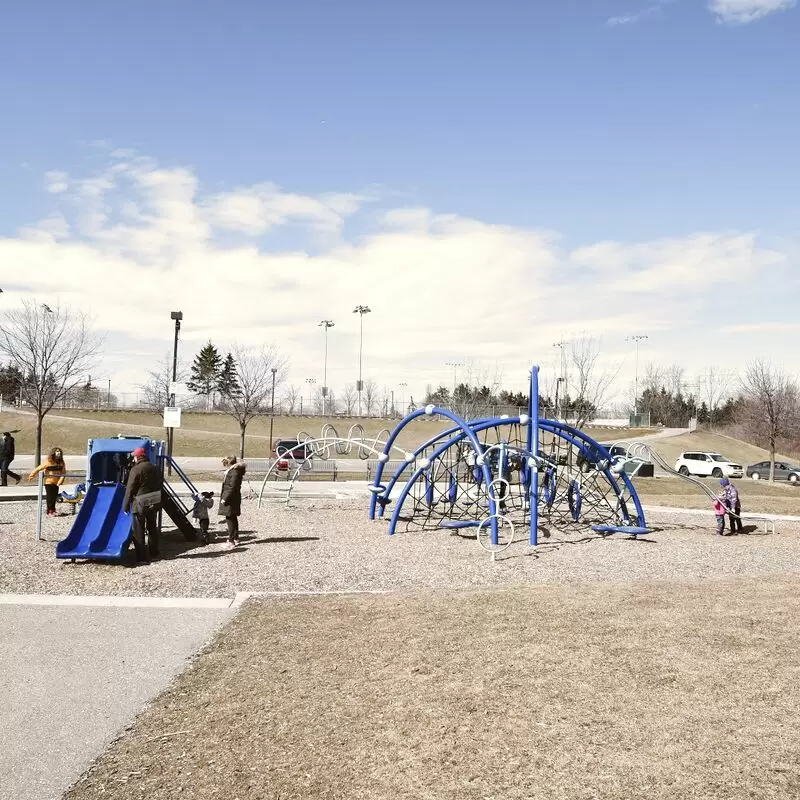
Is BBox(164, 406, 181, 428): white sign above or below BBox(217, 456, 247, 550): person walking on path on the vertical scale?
above

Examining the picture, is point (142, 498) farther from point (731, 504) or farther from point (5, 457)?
point (5, 457)

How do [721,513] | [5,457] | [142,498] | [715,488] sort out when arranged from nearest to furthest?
[142,498], [721,513], [5,457], [715,488]

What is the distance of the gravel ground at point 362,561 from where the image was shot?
421 inches

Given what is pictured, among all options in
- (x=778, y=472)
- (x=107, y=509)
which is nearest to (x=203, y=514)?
(x=107, y=509)

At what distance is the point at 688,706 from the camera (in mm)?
5723

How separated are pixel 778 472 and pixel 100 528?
36074 millimetres

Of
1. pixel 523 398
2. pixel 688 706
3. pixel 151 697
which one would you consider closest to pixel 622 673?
pixel 688 706

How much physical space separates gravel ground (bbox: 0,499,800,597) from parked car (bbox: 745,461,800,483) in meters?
24.3

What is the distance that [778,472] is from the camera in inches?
1542

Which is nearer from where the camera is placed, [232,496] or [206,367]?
[232,496]

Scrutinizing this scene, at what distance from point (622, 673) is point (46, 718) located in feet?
14.8

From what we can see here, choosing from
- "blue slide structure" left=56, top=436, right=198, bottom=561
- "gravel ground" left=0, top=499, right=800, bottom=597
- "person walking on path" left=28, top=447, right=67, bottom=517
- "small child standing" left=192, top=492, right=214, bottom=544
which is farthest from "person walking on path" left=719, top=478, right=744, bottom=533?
"person walking on path" left=28, top=447, right=67, bottom=517

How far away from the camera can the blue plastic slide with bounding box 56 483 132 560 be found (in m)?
11.8

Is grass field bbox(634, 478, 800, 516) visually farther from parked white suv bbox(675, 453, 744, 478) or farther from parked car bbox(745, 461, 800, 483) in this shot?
parked car bbox(745, 461, 800, 483)
